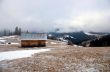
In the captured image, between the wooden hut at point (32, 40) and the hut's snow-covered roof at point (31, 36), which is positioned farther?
the hut's snow-covered roof at point (31, 36)

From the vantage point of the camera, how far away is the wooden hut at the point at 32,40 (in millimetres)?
89125

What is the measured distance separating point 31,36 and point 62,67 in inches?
2447

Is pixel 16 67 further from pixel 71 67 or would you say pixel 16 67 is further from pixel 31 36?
pixel 31 36

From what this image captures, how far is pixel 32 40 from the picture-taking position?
296 feet

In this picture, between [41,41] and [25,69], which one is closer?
[25,69]

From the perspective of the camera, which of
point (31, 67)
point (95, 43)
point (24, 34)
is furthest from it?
point (95, 43)

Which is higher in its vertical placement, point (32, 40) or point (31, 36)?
point (31, 36)

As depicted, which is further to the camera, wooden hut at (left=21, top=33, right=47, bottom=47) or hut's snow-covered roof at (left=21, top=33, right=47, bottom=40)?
hut's snow-covered roof at (left=21, top=33, right=47, bottom=40)

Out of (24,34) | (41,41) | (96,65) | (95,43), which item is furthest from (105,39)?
(96,65)

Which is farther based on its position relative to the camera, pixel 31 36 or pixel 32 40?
pixel 31 36

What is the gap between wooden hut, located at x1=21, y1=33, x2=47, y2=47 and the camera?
292 ft

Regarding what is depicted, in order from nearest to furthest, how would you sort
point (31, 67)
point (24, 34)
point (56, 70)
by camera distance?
point (56, 70)
point (31, 67)
point (24, 34)

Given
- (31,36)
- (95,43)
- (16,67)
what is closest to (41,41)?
(31,36)

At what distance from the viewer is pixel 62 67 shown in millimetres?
30125
